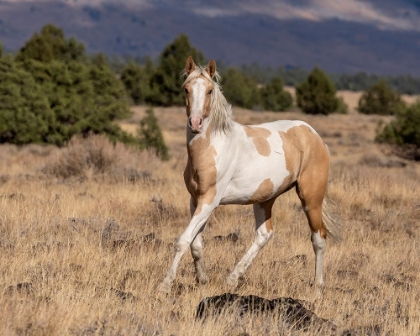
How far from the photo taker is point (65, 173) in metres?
13.6

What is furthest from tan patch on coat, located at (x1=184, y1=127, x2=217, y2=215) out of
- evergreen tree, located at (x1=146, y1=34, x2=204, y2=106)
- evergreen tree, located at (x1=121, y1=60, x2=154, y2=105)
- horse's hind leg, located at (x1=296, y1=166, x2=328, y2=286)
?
evergreen tree, located at (x1=121, y1=60, x2=154, y2=105)

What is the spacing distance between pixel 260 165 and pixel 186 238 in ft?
3.65

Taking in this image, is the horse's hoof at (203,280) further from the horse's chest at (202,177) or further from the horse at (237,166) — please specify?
the horse's chest at (202,177)

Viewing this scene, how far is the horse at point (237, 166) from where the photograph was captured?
5.75m

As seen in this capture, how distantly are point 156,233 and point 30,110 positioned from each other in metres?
15.2

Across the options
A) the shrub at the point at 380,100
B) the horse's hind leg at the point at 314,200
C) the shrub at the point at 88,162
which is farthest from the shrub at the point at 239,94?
the horse's hind leg at the point at 314,200

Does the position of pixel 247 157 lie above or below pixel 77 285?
above

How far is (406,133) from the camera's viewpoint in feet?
91.7

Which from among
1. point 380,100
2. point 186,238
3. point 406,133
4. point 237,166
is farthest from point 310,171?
point 380,100

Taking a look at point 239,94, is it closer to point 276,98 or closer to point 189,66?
point 276,98

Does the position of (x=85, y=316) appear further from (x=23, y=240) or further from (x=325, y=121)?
(x=325, y=121)

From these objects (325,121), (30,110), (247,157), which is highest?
(247,157)

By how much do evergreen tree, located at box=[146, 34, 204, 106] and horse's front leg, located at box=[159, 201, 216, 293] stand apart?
51.7 m

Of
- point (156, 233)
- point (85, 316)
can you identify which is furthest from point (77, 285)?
point (156, 233)
